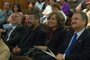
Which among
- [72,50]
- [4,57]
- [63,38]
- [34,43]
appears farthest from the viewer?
[34,43]

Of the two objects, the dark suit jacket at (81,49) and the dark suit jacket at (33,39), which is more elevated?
the dark suit jacket at (81,49)

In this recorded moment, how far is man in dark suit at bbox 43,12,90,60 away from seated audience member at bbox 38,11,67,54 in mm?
173

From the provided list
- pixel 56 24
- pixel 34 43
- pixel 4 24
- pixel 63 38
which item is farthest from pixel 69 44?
pixel 4 24

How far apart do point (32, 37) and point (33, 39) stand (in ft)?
0.11

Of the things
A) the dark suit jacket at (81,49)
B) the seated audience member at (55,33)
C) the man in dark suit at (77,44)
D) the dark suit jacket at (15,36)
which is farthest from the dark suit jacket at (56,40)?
the dark suit jacket at (15,36)

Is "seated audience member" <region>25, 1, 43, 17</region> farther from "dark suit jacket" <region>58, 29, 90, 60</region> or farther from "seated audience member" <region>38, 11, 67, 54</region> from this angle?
"dark suit jacket" <region>58, 29, 90, 60</region>

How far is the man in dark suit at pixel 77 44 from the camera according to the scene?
5.52 feet

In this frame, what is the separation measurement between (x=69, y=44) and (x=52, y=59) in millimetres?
274

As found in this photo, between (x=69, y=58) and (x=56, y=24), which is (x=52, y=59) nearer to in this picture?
(x=69, y=58)

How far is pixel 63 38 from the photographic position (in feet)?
6.95

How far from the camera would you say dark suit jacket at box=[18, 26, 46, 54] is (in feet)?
7.52

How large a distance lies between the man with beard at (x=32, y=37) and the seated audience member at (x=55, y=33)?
121mm

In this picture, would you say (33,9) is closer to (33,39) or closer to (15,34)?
(15,34)

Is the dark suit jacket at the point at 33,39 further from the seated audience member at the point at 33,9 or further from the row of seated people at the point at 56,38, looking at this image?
the seated audience member at the point at 33,9
